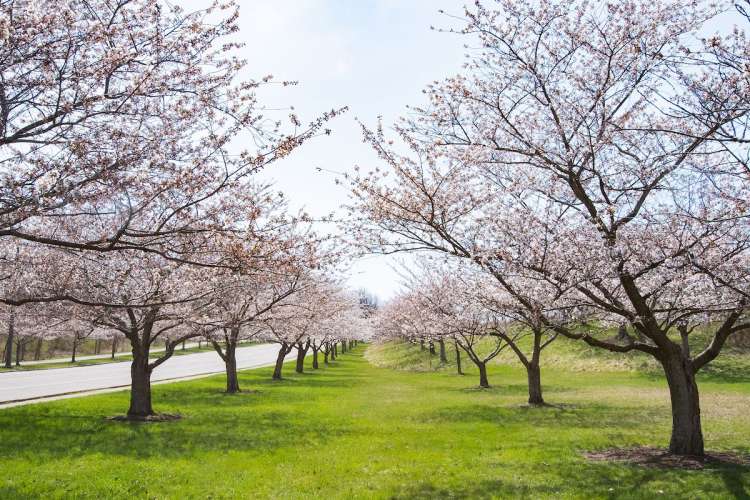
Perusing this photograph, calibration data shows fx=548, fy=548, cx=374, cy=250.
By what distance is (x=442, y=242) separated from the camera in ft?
34.7

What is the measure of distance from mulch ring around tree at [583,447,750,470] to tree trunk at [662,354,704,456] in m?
0.22

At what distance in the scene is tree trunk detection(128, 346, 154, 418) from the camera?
1688cm

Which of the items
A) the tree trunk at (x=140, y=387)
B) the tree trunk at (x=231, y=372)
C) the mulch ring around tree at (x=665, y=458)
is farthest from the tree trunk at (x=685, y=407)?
the tree trunk at (x=231, y=372)

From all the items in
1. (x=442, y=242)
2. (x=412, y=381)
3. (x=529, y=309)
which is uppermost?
(x=442, y=242)

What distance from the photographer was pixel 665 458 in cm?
1068

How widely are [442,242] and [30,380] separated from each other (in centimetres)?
2924

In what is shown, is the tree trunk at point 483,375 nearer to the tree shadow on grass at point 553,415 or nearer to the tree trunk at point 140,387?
the tree shadow on grass at point 553,415

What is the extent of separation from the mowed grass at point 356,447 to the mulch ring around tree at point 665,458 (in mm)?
404

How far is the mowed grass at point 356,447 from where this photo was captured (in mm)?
8938

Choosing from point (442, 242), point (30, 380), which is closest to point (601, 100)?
point (442, 242)

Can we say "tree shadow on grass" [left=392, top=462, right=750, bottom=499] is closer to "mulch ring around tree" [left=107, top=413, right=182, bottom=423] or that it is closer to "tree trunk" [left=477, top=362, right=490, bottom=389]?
"mulch ring around tree" [left=107, top=413, right=182, bottom=423]

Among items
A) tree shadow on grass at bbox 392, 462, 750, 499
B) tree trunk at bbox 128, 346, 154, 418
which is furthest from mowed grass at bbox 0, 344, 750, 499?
tree trunk at bbox 128, 346, 154, 418

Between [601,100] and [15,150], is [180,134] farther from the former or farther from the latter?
[601,100]

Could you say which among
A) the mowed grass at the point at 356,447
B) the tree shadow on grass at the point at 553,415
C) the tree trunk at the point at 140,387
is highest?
the tree trunk at the point at 140,387
